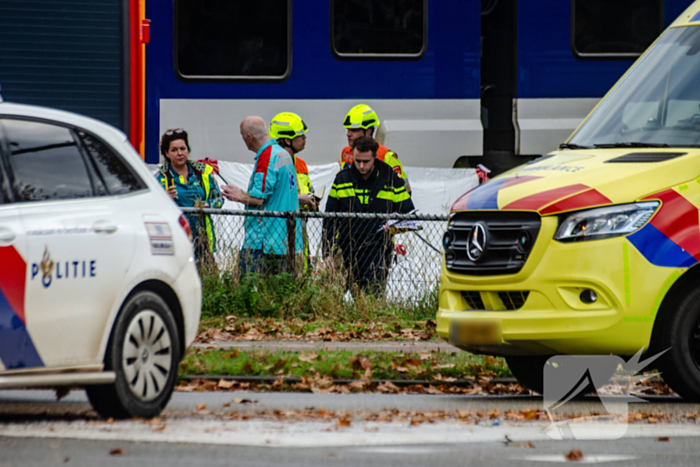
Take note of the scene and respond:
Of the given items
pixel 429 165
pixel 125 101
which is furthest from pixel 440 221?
pixel 125 101

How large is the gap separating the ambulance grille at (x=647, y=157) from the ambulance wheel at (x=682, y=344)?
83 centimetres

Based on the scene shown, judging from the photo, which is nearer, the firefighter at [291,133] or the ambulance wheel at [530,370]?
the ambulance wheel at [530,370]

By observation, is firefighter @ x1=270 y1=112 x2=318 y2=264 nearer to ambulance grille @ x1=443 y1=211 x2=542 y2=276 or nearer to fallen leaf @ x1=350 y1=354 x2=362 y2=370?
fallen leaf @ x1=350 y1=354 x2=362 y2=370

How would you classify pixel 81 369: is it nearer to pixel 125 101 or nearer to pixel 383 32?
pixel 125 101

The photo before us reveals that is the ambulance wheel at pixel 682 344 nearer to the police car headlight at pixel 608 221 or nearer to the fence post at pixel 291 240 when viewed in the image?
the police car headlight at pixel 608 221

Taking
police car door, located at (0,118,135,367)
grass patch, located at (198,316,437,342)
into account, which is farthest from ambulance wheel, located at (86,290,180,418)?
grass patch, located at (198,316,437,342)

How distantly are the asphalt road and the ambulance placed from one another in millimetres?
429

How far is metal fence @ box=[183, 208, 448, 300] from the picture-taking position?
11.3 meters

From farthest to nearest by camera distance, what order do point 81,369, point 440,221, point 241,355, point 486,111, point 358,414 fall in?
point 486,111
point 440,221
point 241,355
point 358,414
point 81,369

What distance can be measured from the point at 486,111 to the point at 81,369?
7.99 m

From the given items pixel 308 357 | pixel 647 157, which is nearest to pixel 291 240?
pixel 308 357

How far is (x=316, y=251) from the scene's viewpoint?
11688mm

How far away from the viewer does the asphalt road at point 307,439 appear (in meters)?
5.09

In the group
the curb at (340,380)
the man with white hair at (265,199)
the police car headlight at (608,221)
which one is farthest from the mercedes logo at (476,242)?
the man with white hair at (265,199)
